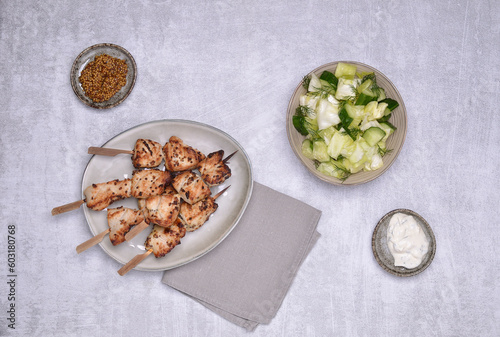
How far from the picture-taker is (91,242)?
248 cm

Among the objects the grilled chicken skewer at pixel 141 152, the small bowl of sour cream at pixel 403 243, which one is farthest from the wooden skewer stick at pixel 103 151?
the small bowl of sour cream at pixel 403 243

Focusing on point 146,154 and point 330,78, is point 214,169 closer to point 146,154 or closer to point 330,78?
point 146,154

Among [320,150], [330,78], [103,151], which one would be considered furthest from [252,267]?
[330,78]

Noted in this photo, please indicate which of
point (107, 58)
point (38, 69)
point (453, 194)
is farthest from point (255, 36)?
point (453, 194)

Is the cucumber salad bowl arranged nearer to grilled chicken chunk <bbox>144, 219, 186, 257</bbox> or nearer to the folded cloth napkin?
the folded cloth napkin

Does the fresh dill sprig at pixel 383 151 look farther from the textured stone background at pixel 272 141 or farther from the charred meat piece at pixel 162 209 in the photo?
the charred meat piece at pixel 162 209

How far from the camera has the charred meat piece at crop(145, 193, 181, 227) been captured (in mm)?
2453

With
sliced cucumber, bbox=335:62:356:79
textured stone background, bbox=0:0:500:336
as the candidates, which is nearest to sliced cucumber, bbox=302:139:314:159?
textured stone background, bbox=0:0:500:336

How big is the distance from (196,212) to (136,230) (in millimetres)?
386

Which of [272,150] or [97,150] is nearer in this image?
[97,150]

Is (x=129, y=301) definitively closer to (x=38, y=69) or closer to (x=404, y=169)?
(x=38, y=69)

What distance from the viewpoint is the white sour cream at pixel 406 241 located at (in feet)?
8.42

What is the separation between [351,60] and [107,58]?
170 centimetres

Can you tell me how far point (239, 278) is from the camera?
2656mm
